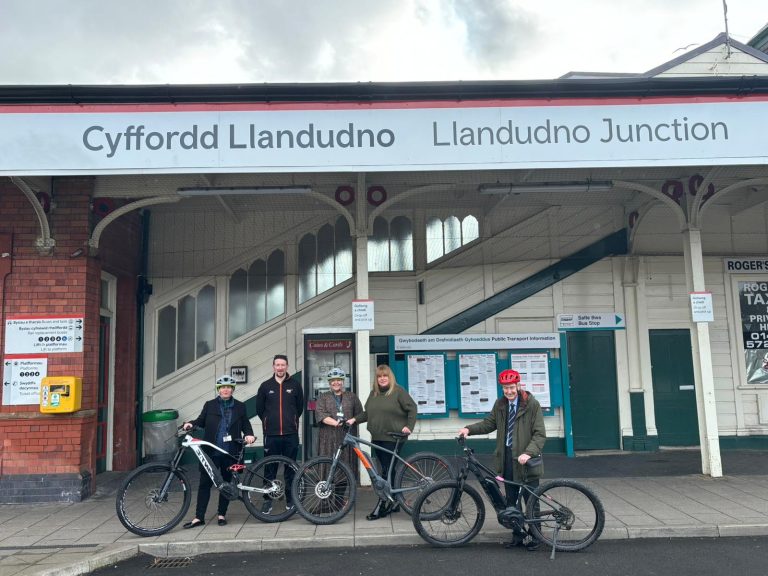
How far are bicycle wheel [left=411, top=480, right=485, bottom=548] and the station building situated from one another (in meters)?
2.32

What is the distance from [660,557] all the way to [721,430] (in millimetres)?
5629

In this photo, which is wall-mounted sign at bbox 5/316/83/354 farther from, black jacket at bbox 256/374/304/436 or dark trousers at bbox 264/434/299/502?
dark trousers at bbox 264/434/299/502

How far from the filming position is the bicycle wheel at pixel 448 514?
18.7 feet

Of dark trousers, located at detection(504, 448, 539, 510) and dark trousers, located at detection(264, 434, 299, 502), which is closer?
dark trousers, located at detection(504, 448, 539, 510)

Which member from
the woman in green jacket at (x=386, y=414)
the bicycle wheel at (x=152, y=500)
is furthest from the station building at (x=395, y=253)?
the bicycle wheel at (x=152, y=500)

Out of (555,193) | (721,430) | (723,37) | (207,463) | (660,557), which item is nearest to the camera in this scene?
(660,557)

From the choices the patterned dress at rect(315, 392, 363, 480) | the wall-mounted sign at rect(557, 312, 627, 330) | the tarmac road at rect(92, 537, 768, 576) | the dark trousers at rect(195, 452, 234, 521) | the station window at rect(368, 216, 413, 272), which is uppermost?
the station window at rect(368, 216, 413, 272)

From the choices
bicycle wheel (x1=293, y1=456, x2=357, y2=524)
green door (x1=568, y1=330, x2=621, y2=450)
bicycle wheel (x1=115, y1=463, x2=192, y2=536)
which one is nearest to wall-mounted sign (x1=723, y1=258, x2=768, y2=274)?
green door (x1=568, y1=330, x2=621, y2=450)

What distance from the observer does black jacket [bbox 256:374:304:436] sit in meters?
6.80

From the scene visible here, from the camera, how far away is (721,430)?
10.1 metres

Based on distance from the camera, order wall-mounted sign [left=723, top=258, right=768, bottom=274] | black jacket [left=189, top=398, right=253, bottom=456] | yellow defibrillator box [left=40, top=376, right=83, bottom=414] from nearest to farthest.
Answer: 1. black jacket [left=189, top=398, right=253, bottom=456]
2. yellow defibrillator box [left=40, top=376, right=83, bottom=414]
3. wall-mounted sign [left=723, top=258, right=768, bottom=274]

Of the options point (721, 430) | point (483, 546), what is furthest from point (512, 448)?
point (721, 430)

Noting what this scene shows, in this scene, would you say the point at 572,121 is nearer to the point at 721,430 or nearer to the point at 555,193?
the point at 555,193

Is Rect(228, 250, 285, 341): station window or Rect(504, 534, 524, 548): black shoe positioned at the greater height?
Rect(228, 250, 285, 341): station window
